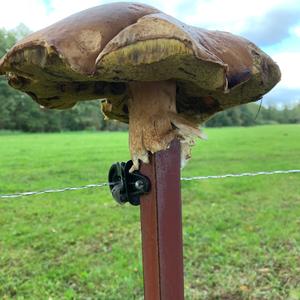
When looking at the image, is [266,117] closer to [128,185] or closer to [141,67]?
[128,185]

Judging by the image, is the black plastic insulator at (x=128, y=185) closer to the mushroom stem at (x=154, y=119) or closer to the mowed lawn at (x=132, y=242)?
the mushroom stem at (x=154, y=119)

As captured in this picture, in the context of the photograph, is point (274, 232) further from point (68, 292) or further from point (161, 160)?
point (161, 160)

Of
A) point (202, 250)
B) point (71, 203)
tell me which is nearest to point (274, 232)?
point (202, 250)

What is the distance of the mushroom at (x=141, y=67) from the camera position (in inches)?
27.2

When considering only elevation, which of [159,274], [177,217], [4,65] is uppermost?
[4,65]

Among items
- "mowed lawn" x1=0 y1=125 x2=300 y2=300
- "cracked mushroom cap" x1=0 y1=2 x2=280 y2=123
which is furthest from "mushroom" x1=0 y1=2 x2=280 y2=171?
"mowed lawn" x1=0 y1=125 x2=300 y2=300

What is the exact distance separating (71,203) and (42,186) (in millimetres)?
1256

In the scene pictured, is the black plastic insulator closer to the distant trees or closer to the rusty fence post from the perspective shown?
the rusty fence post

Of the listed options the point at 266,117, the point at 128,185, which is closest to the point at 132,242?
the point at 128,185

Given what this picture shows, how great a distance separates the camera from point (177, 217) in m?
0.96

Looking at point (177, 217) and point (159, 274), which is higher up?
point (177, 217)

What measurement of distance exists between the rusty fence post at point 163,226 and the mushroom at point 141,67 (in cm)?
5

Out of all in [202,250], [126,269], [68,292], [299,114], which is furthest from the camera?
[299,114]

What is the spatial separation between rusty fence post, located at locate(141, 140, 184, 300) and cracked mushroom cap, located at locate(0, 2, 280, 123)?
0.17 metres
